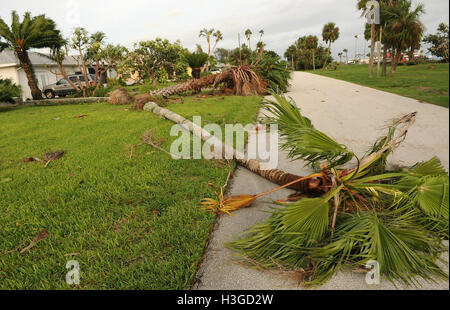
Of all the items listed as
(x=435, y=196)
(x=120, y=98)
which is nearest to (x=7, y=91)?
(x=120, y=98)

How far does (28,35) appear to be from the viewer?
14.0 m

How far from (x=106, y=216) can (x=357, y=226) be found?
2.11 meters

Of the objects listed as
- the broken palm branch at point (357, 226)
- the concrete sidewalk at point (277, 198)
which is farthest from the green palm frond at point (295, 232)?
the concrete sidewalk at point (277, 198)

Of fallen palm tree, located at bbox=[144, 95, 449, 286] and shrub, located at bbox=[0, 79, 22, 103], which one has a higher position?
shrub, located at bbox=[0, 79, 22, 103]

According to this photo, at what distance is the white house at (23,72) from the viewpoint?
1919 centimetres

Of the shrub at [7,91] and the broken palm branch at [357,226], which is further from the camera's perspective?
the shrub at [7,91]

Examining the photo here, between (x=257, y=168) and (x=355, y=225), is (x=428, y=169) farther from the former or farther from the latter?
(x=257, y=168)

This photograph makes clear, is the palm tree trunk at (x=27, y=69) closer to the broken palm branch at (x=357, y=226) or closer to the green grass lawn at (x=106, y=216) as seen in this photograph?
the green grass lawn at (x=106, y=216)

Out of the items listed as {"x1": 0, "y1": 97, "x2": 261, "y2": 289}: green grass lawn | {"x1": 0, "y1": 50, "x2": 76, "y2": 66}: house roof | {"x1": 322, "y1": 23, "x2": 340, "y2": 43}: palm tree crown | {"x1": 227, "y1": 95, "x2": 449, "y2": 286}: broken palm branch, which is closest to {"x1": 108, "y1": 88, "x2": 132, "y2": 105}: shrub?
{"x1": 0, "y1": 97, "x2": 261, "y2": 289}: green grass lawn

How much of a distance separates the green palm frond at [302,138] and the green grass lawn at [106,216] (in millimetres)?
1013

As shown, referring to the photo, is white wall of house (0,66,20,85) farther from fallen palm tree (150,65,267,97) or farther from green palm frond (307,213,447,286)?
green palm frond (307,213,447,286)

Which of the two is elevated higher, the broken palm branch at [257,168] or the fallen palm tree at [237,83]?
the fallen palm tree at [237,83]

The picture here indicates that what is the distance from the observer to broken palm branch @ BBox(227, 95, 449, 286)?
1.38m

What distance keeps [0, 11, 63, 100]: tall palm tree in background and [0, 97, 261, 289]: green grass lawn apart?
12.8m
